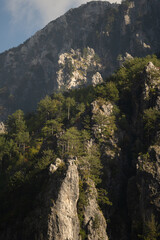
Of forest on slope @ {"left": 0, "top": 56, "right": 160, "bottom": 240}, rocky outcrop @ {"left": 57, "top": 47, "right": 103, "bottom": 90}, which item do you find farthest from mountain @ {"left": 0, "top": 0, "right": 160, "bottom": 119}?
forest on slope @ {"left": 0, "top": 56, "right": 160, "bottom": 240}

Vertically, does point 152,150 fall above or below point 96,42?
below

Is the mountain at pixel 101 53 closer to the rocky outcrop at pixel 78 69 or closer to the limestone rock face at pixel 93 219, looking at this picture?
the rocky outcrop at pixel 78 69

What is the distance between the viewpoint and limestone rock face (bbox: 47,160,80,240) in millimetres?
43478

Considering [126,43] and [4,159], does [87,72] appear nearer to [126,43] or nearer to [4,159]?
[126,43]

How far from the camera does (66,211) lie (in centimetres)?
4669

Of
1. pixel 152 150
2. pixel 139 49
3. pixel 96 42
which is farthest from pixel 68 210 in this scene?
pixel 96 42

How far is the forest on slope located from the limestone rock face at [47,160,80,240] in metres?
1.95

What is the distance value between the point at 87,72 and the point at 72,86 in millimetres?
22828

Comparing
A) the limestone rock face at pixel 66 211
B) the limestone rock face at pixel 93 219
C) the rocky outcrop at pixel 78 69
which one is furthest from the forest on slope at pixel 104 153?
the rocky outcrop at pixel 78 69

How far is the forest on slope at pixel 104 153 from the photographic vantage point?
1978 inches

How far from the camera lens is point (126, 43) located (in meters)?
176

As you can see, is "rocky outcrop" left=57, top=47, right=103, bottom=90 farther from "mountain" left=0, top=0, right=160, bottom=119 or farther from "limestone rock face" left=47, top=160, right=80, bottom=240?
"limestone rock face" left=47, top=160, right=80, bottom=240

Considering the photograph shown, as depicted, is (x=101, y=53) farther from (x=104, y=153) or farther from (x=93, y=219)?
(x=93, y=219)

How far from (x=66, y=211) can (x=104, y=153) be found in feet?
74.0
